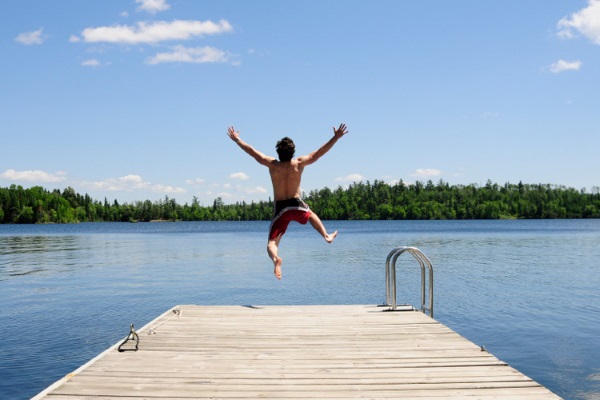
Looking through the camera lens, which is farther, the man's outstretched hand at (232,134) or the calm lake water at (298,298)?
the calm lake water at (298,298)

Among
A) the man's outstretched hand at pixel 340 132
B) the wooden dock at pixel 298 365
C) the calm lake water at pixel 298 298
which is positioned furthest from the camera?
the calm lake water at pixel 298 298

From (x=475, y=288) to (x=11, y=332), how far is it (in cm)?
1804

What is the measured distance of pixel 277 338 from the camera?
7781mm

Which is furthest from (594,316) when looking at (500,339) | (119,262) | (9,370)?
(119,262)

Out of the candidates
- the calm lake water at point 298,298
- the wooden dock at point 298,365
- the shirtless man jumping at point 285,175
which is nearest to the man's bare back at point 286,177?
the shirtless man jumping at point 285,175

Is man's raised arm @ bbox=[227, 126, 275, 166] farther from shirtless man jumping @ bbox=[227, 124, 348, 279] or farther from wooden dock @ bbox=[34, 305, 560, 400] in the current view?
wooden dock @ bbox=[34, 305, 560, 400]

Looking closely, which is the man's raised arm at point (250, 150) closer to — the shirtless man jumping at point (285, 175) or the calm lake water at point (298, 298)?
the shirtless man jumping at point (285, 175)

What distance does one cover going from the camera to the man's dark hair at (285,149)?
343 inches

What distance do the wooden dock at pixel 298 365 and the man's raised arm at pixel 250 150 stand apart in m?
2.55

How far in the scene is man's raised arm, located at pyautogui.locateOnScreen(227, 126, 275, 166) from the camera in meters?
8.62

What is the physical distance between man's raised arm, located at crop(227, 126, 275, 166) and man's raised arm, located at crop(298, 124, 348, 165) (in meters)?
0.50

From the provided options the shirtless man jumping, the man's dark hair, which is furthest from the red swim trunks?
the man's dark hair

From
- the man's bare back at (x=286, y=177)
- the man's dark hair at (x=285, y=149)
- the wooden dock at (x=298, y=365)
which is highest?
the man's dark hair at (x=285, y=149)

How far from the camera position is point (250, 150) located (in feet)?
28.4
